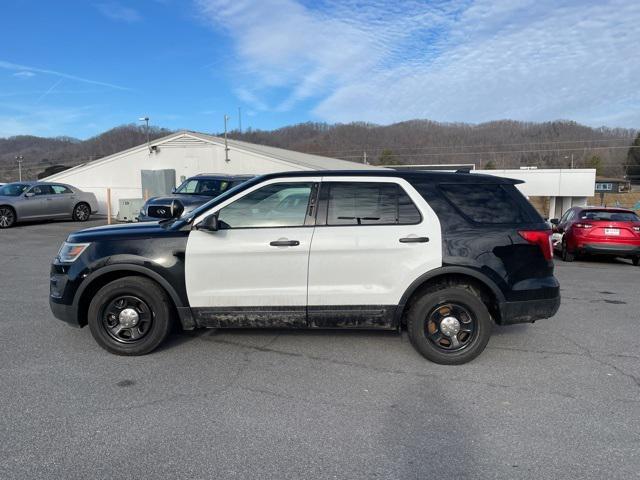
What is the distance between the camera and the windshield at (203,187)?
45.1ft

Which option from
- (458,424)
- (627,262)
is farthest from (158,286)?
(627,262)

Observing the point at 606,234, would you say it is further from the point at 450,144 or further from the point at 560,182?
the point at 450,144

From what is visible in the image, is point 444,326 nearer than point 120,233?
Yes

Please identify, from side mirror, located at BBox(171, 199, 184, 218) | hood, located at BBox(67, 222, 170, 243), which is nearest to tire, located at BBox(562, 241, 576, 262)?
side mirror, located at BBox(171, 199, 184, 218)

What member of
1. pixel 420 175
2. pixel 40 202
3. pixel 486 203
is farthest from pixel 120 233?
pixel 40 202

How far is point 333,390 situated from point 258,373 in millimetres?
729

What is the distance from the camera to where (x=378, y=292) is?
14.4 ft

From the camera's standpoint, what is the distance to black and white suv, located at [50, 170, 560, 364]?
14.3 feet

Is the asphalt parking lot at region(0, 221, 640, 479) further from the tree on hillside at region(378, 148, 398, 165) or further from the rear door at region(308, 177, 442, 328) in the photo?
the tree on hillside at region(378, 148, 398, 165)

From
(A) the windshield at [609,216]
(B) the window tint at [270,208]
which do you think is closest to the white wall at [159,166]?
(A) the windshield at [609,216]

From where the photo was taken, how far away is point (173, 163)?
75.2 ft

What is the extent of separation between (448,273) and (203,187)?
35.2ft

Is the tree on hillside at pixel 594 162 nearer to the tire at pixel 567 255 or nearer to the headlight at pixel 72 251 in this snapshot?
the tire at pixel 567 255

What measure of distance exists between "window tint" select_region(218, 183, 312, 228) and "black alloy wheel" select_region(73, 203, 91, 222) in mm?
17035
